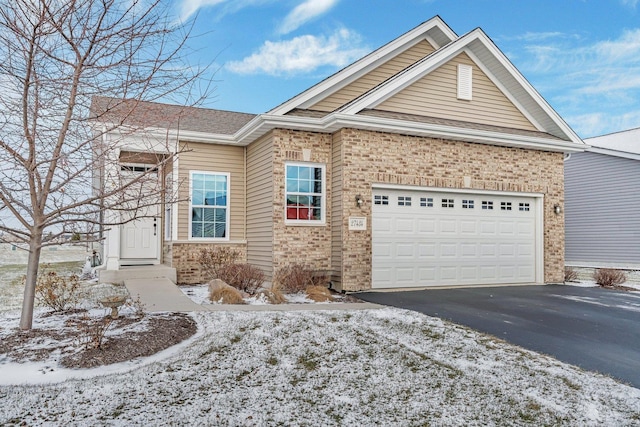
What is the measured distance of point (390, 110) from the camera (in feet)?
38.9

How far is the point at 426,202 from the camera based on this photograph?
12.0 metres

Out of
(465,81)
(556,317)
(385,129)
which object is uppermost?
(465,81)

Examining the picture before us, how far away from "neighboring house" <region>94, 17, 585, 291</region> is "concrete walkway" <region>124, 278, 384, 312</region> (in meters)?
2.18

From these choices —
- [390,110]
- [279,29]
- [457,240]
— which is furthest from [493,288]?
[279,29]

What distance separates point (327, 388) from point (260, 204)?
305 inches

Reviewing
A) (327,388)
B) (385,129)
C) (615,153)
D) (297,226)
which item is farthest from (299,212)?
(615,153)

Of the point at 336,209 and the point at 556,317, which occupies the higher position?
the point at 336,209

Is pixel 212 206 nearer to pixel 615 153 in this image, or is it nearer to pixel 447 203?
pixel 447 203

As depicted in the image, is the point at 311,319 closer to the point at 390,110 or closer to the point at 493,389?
the point at 493,389

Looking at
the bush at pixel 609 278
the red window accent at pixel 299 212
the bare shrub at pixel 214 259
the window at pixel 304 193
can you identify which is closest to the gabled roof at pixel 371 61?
the window at pixel 304 193

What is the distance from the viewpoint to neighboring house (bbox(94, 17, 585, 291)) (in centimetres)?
1116

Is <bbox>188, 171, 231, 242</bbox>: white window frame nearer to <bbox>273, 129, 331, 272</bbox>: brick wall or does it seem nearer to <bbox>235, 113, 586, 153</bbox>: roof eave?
<bbox>235, 113, 586, 153</bbox>: roof eave

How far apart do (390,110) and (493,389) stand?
8.17m

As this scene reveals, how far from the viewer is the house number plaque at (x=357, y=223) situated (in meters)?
11.0
